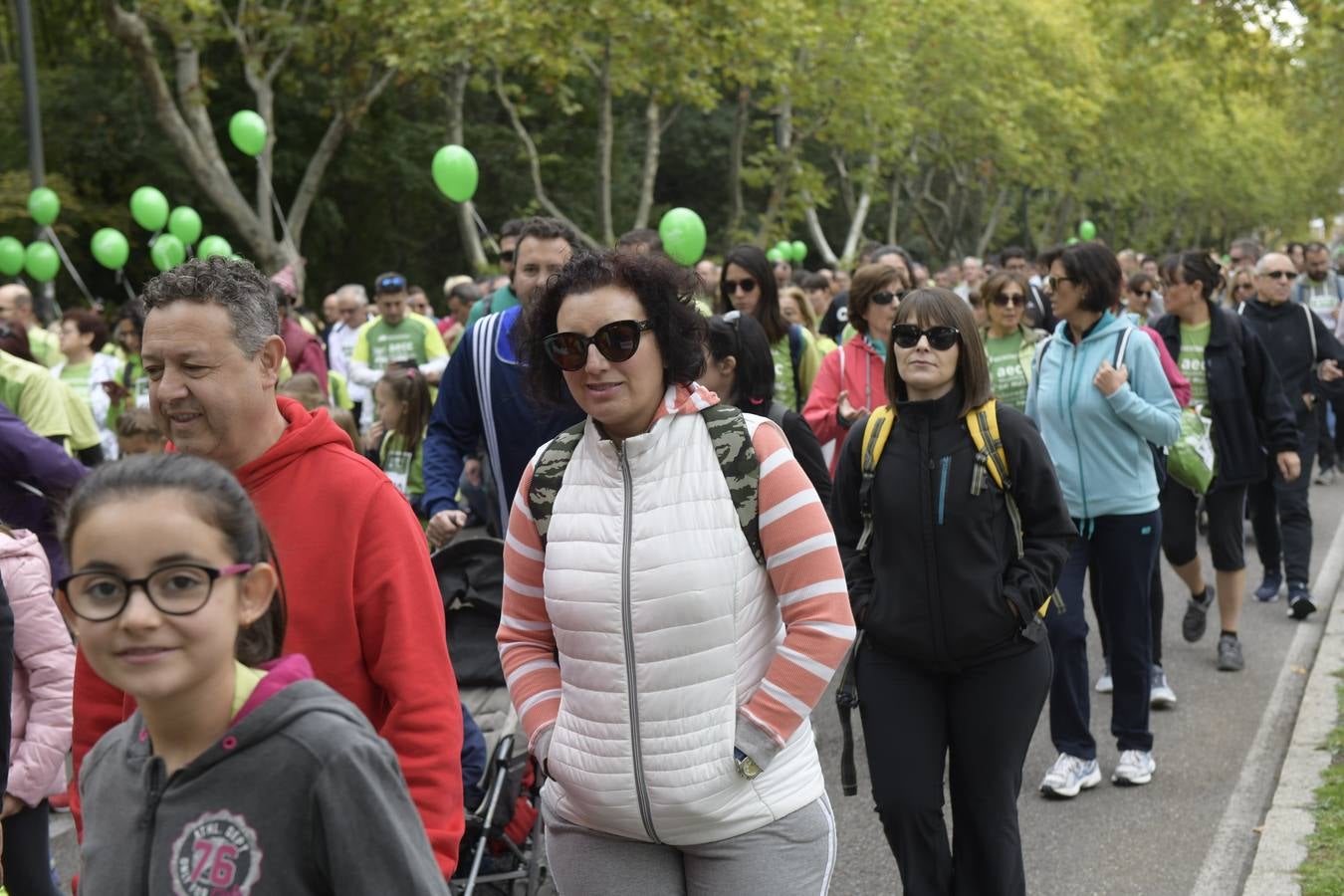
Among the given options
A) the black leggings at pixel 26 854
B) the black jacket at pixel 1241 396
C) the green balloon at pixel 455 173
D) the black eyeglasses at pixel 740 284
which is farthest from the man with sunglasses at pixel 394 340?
the black leggings at pixel 26 854

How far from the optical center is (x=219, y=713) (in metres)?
Result: 2.19

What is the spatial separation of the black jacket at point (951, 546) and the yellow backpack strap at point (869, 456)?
0.07 feet

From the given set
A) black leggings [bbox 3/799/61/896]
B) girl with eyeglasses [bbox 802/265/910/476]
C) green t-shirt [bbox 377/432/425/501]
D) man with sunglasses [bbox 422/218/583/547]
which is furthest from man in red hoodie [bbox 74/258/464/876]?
green t-shirt [bbox 377/432/425/501]

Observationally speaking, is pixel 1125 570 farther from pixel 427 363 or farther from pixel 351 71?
pixel 351 71

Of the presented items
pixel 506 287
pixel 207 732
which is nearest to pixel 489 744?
pixel 506 287

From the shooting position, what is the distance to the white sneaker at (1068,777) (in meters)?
6.60

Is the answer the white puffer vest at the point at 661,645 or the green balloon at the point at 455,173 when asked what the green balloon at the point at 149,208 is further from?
the white puffer vest at the point at 661,645

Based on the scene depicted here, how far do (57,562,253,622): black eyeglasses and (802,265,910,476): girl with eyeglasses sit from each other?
5685mm

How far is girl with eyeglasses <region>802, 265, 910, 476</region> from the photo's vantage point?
7.75 meters

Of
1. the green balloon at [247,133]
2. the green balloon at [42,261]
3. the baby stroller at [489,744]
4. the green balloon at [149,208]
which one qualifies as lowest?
the baby stroller at [489,744]

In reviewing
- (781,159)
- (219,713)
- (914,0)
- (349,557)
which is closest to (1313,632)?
(349,557)

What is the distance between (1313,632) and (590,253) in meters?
7.38

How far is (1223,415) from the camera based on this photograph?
347 inches

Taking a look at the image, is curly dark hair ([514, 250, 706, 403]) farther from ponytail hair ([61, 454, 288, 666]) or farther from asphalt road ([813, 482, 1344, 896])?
asphalt road ([813, 482, 1344, 896])
